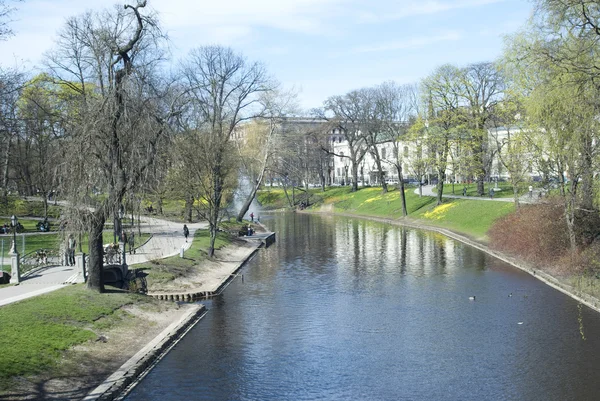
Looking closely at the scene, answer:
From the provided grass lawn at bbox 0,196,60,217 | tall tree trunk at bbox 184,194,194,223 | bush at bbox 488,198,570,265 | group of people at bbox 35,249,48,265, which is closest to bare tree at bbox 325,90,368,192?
tall tree trunk at bbox 184,194,194,223

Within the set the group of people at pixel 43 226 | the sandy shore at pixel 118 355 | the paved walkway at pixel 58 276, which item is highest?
the group of people at pixel 43 226

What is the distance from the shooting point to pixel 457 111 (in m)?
64.5

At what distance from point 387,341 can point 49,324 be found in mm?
11934

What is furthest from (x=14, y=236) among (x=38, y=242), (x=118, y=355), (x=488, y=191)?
(x=488, y=191)

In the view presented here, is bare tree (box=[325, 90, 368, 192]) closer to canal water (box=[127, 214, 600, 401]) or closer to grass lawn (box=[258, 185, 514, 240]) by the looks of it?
grass lawn (box=[258, 185, 514, 240])

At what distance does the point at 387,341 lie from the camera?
2362 cm

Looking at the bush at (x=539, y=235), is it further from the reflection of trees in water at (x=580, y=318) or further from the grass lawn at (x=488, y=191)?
the grass lawn at (x=488, y=191)

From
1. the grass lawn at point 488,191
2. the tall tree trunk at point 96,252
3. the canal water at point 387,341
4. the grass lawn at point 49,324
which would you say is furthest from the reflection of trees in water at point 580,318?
the grass lawn at point 488,191

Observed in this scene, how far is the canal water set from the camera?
62.1 feet

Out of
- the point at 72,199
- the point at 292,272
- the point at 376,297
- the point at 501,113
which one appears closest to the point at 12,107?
the point at 292,272

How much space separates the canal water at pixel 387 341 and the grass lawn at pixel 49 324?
2.91 metres

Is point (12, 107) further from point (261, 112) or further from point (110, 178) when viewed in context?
point (110, 178)

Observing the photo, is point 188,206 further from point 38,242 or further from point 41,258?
point 41,258

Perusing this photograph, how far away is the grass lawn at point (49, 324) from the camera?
18.2 metres
